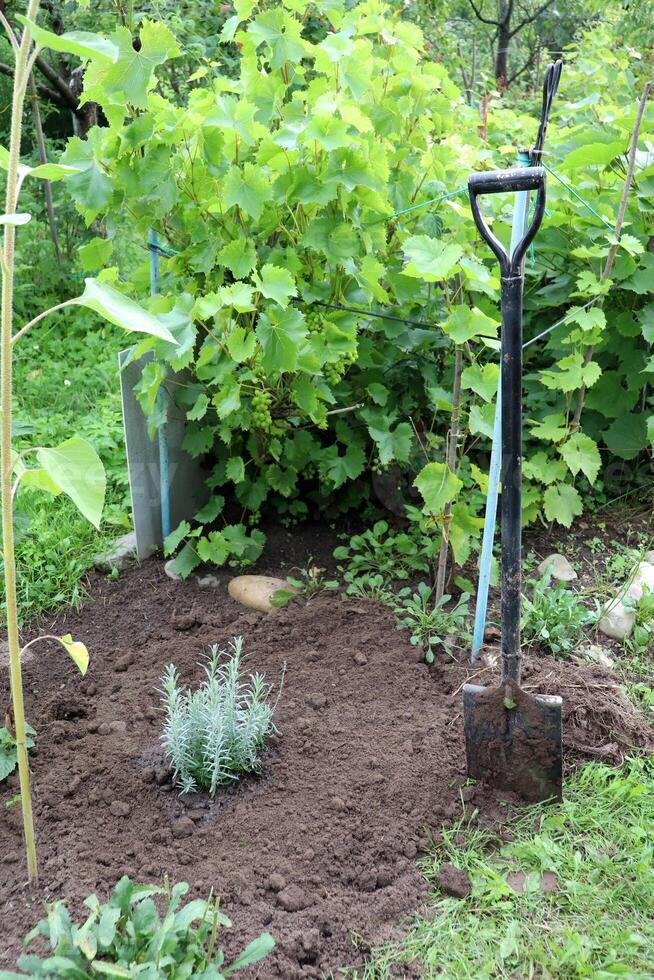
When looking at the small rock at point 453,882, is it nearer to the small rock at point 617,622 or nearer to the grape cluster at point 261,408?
the small rock at point 617,622

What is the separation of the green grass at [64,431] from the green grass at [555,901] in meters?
1.39

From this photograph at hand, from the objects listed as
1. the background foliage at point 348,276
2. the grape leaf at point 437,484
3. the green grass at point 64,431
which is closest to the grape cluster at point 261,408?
the background foliage at point 348,276

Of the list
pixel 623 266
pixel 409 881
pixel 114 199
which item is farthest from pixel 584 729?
pixel 114 199

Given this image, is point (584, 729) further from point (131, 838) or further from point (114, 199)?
point (114, 199)

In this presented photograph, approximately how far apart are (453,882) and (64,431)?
297cm

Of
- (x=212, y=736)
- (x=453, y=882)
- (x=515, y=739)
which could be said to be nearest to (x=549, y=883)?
(x=453, y=882)

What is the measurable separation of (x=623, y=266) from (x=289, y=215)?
4.09 ft

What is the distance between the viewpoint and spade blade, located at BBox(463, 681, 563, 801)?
207cm

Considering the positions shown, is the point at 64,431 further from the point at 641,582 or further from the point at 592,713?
the point at 592,713

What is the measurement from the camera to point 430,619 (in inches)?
107

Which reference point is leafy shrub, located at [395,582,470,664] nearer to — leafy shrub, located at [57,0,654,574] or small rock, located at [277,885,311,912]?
leafy shrub, located at [57,0,654,574]

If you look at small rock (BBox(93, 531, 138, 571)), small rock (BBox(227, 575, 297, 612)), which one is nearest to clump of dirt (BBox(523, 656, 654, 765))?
small rock (BBox(227, 575, 297, 612))

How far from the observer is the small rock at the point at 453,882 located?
187 cm

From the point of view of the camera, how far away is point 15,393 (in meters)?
4.57
